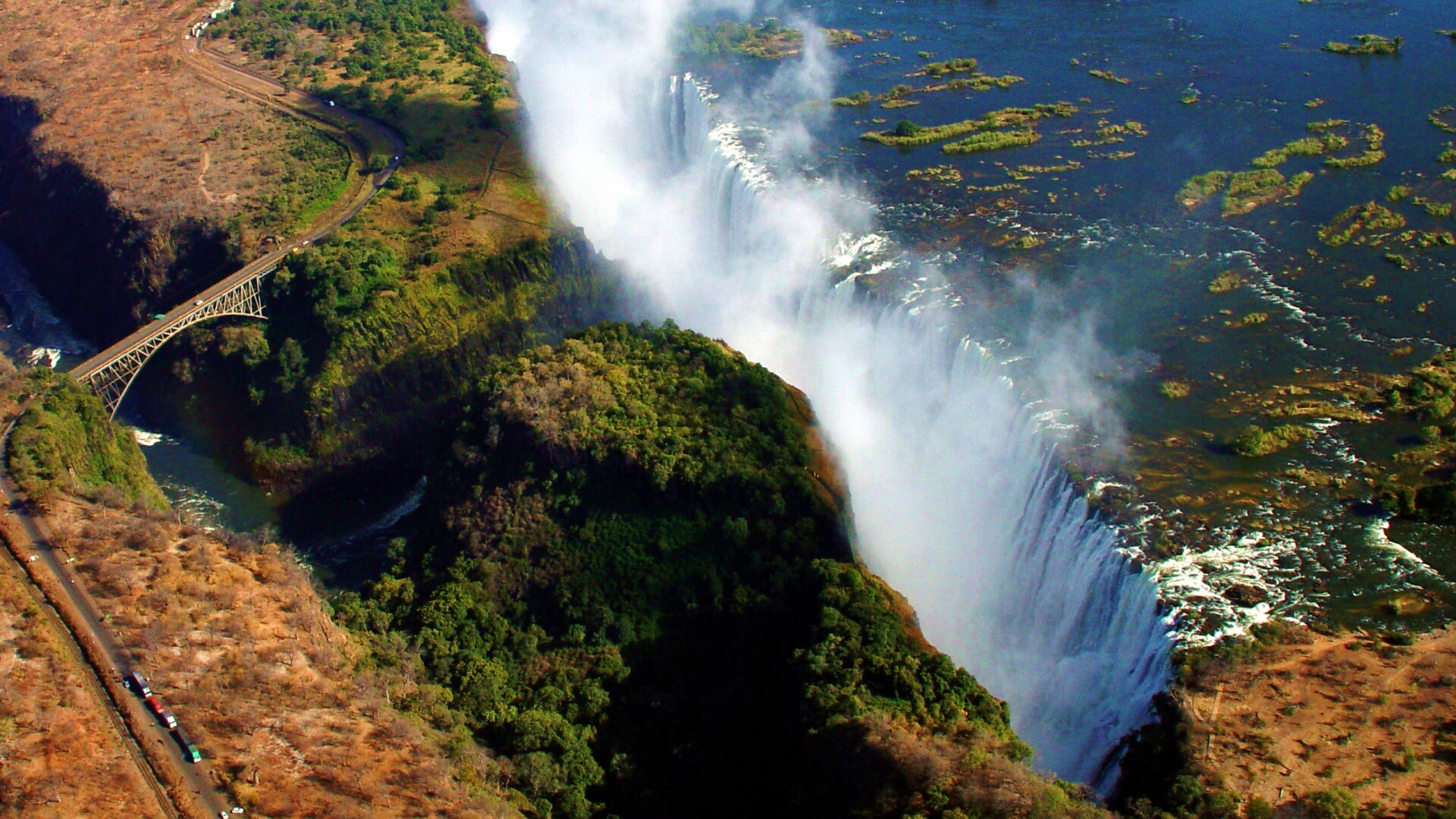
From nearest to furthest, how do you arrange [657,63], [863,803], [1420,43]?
[863,803], [1420,43], [657,63]

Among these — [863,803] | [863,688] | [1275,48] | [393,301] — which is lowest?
[863,803]

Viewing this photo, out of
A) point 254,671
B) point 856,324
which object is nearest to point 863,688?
point 254,671

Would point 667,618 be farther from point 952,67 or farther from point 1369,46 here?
point 1369,46

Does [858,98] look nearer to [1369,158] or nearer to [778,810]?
[1369,158]

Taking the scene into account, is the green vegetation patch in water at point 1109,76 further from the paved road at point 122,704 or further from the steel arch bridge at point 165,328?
the paved road at point 122,704

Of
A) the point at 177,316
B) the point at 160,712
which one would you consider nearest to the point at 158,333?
the point at 177,316

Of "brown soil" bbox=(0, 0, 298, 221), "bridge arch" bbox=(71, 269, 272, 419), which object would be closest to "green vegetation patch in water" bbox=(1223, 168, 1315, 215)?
"bridge arch" bbox=(71, 269, 272, 419)
